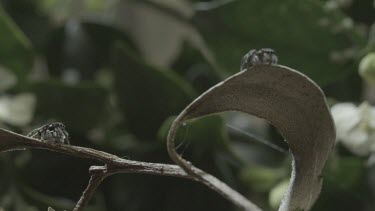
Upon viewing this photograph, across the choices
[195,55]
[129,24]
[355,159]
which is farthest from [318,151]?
[129,24]

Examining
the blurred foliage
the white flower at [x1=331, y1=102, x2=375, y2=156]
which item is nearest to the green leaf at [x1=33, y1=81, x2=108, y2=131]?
the blurred foliage

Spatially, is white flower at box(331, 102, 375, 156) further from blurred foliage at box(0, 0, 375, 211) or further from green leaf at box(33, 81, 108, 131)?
green leaf at box(33, 81, 108, 131)

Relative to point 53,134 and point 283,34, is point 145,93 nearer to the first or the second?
point 283,34

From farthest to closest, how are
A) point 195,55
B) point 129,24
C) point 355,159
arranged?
point 129,24 < point 195,55 < point 355,159

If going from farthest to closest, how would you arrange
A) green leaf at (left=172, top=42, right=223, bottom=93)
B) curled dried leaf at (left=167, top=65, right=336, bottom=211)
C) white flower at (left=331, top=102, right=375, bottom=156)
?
1. green leaf at (left=172, top=42, right=223, bottom=93)
2. white flower at (left=331, top=102, right=375, bottom=156)
3. curled dried leaf at (left=167, top=65, right=336, bottom=211)

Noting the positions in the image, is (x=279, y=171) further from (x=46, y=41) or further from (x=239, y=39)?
(x=46, y=41)

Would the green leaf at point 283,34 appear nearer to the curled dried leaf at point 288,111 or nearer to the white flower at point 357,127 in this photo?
the white flower at point 357,127

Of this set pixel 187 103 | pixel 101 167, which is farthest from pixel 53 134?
pixel 187 103
